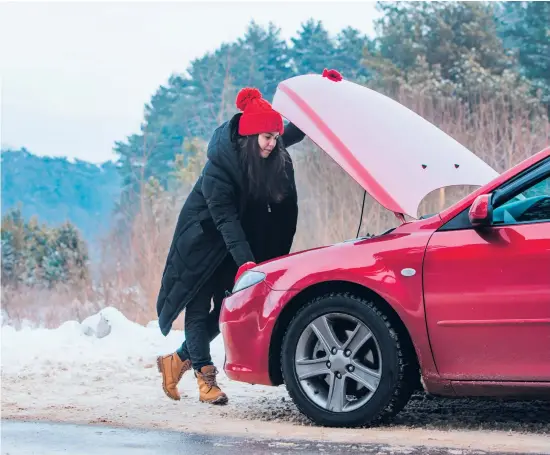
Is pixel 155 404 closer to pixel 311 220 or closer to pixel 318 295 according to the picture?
pixel 318 295

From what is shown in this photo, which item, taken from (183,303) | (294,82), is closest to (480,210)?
(294,82)

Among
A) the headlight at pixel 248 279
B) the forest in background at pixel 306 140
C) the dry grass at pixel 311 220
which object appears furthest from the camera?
the forest in background at pixel 306 140

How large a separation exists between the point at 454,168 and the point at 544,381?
1.70 meters

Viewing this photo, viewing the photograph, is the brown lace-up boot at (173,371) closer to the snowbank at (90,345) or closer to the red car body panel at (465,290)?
the red car body panel at (465,290)

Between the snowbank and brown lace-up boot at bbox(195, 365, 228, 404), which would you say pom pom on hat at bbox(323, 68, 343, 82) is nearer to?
brown lace-up boot at bbox(195, 365, 228, 404)

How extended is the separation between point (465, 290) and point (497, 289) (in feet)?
0.55

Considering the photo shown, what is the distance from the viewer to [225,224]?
292 inches

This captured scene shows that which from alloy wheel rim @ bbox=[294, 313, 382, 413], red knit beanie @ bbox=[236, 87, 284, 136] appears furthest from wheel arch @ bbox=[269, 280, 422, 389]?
red knit beanie @ bbox=[236, 87, 284, 136]

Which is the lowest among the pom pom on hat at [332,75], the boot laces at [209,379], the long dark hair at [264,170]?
the boot laces at [209,379]

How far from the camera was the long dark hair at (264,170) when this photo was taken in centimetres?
750

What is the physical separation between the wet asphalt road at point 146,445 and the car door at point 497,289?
0.65 m

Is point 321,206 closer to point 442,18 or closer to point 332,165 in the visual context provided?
point 332,165

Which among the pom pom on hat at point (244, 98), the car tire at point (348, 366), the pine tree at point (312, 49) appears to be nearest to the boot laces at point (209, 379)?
the car tire at point (348, 366)

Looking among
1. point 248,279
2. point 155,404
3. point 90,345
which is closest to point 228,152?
point 248,279
